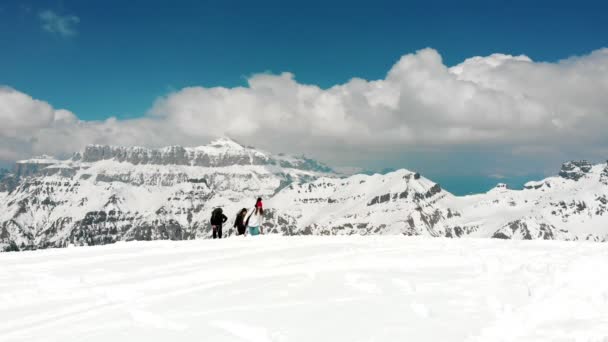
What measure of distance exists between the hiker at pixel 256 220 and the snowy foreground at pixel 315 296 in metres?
11.9

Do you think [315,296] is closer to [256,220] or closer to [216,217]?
[256,220]

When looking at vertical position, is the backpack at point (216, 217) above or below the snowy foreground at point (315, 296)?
above

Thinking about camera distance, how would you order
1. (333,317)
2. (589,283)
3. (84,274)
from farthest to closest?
(84,274), (589,283), (333,317)

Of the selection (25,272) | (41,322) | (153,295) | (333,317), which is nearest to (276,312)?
(333,317)

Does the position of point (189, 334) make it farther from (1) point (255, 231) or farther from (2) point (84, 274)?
(1) point (255, 231)

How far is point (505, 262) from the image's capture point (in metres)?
15.9

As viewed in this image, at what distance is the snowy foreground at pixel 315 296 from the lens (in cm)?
874

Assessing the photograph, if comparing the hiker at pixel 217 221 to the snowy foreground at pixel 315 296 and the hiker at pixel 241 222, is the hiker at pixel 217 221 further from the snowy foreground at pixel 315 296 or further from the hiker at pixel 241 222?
the snowy foreground at pixel 315 296

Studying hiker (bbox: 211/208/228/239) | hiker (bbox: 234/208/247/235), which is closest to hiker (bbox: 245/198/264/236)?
hiker (bbox: 234/208/247/235)

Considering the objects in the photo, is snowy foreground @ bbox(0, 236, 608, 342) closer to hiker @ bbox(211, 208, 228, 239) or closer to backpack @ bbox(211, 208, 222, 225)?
hiker @ bbox(211, 208, 228, 239)

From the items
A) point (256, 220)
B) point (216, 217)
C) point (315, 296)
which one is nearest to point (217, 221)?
point (216, 217)

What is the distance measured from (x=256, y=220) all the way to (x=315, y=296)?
2093 centimetres

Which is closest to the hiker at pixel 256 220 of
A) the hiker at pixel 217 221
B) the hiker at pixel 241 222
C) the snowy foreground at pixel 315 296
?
the hiker at pixel 241 222

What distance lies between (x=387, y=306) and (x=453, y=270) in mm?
5058
